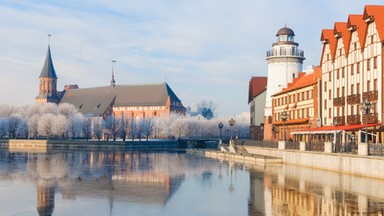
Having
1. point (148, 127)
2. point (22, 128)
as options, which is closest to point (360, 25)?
point (148, 127)

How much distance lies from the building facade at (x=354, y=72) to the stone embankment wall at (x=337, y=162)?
3.93 meters

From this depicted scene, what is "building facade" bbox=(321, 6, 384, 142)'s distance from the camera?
48844 millimetres

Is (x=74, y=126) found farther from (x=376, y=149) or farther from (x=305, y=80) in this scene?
(x=376, y=149)

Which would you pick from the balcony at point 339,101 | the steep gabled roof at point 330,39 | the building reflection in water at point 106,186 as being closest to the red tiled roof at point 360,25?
the steep gabled roof at point 330,39

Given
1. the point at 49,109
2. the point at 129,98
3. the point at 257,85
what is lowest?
the point at 49,109

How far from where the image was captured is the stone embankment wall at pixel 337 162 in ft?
118

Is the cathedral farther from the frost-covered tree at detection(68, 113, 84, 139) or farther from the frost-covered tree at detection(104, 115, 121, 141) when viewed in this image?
the frost-covered tree at detection(68, 113, 84, 139)

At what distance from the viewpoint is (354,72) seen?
5456cm

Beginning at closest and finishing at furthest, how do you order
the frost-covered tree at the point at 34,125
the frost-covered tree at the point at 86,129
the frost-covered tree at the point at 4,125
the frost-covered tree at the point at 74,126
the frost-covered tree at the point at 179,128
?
the frost-covered tree at the point at 34,125 < the frost-covered tree at the point at 74,126 < the frost-covered tree at the point at 4,125 < the frost-covered tree at the point at 86,129 < the frost-covered tree at the point at 179,128

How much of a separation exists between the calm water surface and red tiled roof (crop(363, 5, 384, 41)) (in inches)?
657

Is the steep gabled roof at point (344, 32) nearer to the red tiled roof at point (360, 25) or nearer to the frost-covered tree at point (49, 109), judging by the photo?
the red tiled roof at point (360, 25)

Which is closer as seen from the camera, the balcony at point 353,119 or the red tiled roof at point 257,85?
the balcony at point 353,119

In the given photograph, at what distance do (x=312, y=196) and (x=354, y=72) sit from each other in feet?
99.9

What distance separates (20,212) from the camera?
22.0m
